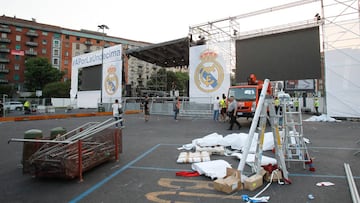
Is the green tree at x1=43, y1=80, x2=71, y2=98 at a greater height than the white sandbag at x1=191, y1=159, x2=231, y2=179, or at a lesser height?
greater

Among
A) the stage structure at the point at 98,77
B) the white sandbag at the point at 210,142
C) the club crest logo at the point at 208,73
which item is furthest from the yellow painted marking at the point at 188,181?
the stage structure at the point at 98,77

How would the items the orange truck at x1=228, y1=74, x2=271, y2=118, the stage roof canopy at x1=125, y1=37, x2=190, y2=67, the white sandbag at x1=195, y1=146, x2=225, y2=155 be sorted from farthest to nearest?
the stage roof canopy at x1=125, y1=37, x2=190, y2=67 → the orange truck at x1=228, y1=74, x2=271, y2=118 → the white sandbag at x1=195, y1=146, x2=225, y2=155

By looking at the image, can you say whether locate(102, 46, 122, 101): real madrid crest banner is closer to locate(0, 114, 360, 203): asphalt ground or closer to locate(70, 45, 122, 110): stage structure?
locate(70, 45, 122, 110): stage structure

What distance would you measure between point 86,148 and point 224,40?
17184 mm

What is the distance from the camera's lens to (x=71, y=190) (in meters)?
3.50

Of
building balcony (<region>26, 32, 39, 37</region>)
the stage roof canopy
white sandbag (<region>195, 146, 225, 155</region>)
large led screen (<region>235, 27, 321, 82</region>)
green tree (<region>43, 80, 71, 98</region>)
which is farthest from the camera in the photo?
building balcony (<region>26, 32, 39, 37</region>)

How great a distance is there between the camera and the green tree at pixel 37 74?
53156 mm

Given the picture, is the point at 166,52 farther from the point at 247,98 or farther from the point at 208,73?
the point at 247,98

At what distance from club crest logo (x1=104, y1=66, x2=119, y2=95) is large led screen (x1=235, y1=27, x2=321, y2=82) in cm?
1592

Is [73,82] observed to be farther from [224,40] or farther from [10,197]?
[10,197]

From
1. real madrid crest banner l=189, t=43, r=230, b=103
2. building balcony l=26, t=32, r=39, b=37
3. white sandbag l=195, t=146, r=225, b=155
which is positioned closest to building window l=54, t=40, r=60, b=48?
building balcony l=26, t=32, r=39, b=37

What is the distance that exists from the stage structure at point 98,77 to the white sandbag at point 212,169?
23061 millimetres

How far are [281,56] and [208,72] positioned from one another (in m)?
6.22

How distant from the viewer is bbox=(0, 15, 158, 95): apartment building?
56.8 meters
